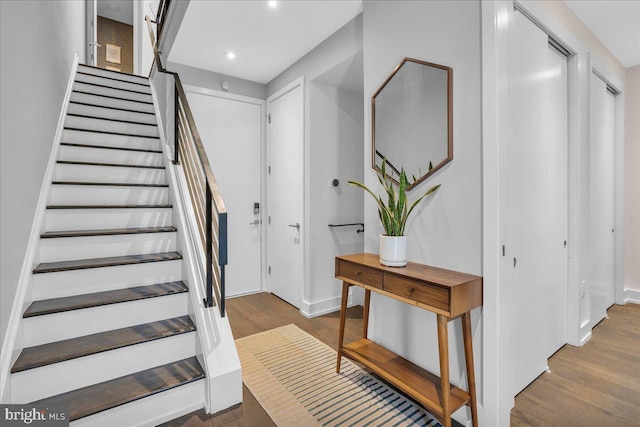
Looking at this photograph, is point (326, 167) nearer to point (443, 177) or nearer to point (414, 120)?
point (414, 120)

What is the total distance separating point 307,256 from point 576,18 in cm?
300

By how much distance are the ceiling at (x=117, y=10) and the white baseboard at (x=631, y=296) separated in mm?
9610

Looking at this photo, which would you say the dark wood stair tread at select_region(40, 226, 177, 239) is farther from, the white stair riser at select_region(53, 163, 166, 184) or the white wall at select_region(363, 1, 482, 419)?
the white wall at select_region(363, 1, 482, 419)

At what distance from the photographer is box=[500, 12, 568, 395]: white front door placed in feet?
5.58

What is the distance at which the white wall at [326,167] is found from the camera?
10.1ft

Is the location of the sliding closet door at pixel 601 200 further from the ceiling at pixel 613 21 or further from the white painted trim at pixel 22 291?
the white painted trim at pixel 22 291

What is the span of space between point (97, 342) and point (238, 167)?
2374 mm

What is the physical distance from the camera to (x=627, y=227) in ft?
11.2

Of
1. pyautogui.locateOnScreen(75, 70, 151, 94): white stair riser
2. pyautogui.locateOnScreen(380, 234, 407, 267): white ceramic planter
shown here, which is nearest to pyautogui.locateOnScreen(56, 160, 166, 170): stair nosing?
pyautogui.locateOnScreen(75, 70, 151, 94): white stair riser

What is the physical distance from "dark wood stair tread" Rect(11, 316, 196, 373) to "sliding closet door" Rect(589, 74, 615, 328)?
3.24m

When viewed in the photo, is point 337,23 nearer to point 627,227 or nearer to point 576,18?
point 576,18

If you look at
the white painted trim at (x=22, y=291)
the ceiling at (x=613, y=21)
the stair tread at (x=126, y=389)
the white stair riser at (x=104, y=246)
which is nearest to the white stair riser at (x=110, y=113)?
the white painted trim at (x=22, y=291)

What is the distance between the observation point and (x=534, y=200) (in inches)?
74.9

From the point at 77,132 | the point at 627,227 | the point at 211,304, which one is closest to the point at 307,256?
the point at 211,304
